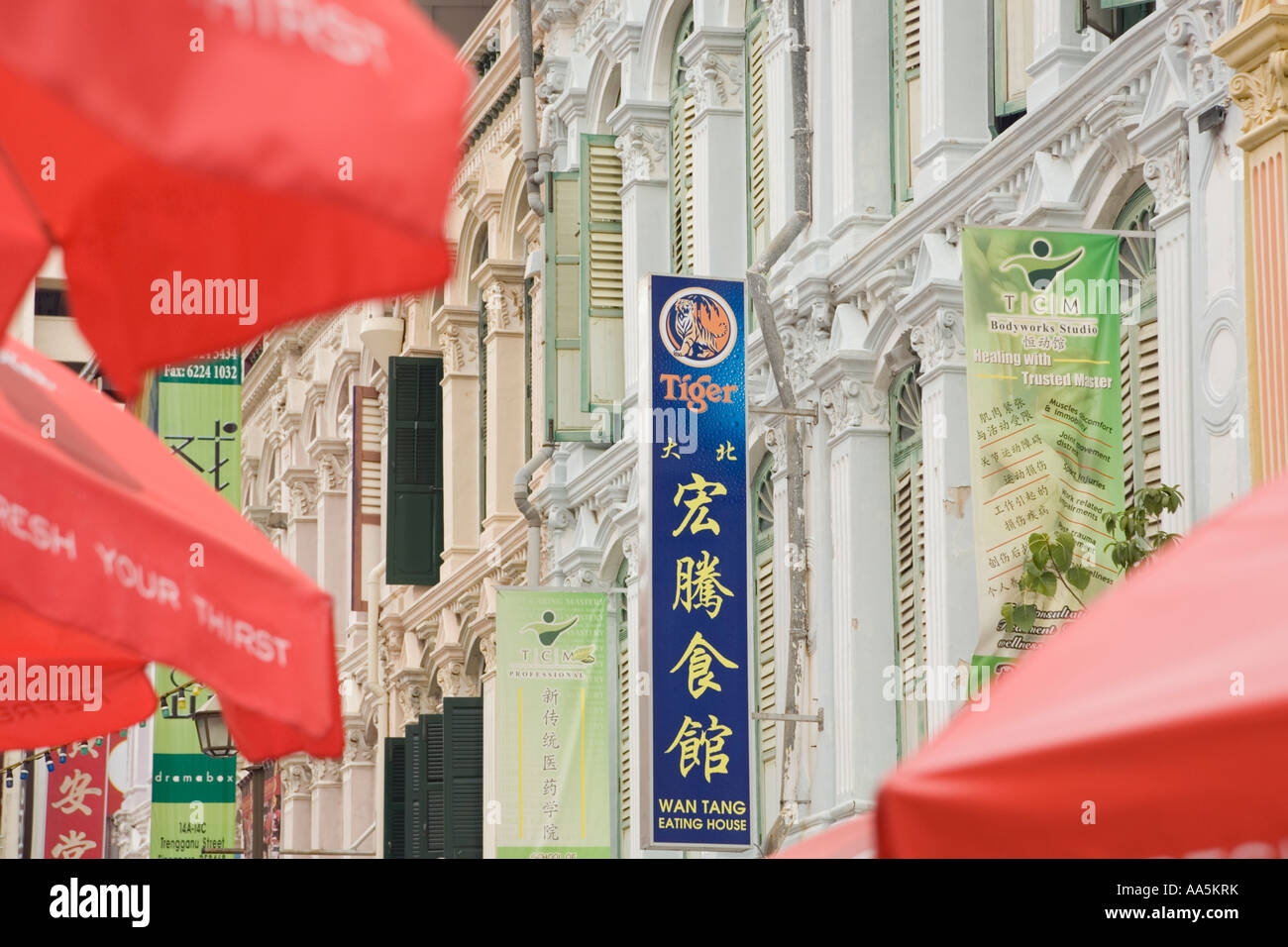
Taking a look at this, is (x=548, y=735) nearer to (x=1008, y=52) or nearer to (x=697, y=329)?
(x=697, y=329)

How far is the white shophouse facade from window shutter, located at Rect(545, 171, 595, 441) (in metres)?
0.03

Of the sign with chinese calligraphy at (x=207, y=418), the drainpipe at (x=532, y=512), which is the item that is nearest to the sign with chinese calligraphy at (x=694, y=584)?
the drainpipe at (x=532, y=512)

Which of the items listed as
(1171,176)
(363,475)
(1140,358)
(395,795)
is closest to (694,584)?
(1140,358)

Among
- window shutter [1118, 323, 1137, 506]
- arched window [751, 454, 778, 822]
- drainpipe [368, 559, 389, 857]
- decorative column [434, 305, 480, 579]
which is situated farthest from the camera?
drainpipe [368, 559, 389, 857]

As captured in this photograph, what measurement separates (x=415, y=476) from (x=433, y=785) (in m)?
3.70

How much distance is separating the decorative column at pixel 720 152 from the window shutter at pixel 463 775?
7028 mm

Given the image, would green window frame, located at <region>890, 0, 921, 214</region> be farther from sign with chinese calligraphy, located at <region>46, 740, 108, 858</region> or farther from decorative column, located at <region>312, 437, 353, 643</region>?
sign with chinese calligraphy, located at <region>46, 740, 108, 858</region>

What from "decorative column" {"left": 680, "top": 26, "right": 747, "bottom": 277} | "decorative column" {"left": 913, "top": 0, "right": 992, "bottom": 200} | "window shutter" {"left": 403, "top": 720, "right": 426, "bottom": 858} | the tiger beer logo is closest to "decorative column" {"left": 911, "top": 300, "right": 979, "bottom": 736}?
"decorative column" {"left": 913, "top": 0, "right": 992, "bottom": 200}

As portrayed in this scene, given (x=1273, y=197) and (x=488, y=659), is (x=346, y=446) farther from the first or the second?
(x=1273, y=197)

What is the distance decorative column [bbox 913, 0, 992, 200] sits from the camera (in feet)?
46.1

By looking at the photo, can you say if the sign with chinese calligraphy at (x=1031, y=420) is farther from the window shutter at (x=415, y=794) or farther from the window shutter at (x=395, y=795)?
the window shutter at (x=395, y=795)

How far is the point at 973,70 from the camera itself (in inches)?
560

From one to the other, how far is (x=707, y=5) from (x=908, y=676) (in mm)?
6125

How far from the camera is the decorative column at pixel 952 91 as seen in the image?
14.1m
